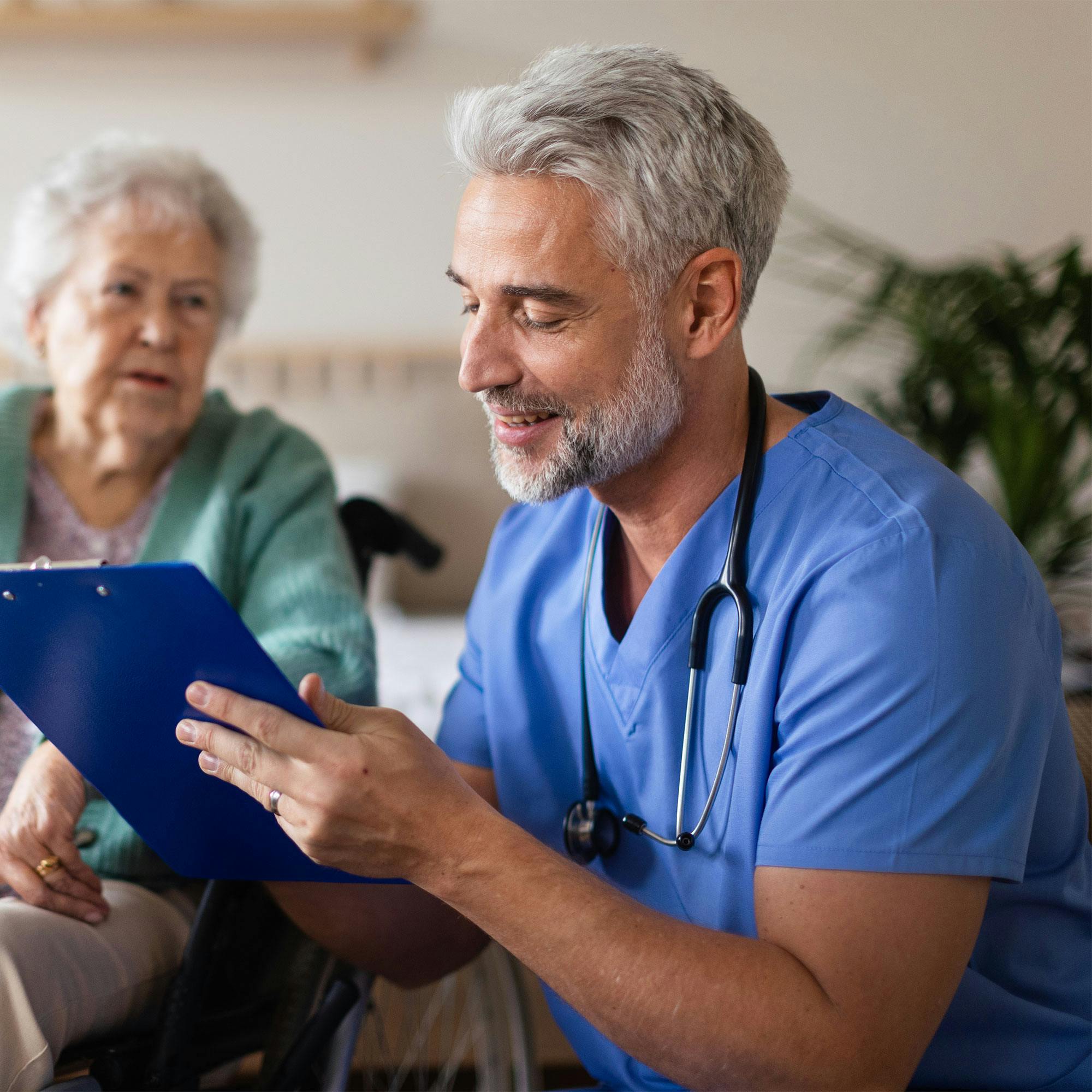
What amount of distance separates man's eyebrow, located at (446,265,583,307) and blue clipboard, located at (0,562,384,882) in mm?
374

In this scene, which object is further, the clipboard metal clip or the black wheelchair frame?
the black wheelchair frame

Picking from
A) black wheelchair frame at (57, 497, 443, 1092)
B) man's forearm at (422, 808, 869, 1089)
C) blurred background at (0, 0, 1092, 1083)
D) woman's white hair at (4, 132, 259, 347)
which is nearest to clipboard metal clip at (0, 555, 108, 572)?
man's forearm at (422, 808, 869, 1089)

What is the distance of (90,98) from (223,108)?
0.35 m

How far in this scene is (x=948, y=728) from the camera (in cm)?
75

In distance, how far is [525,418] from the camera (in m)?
0.97

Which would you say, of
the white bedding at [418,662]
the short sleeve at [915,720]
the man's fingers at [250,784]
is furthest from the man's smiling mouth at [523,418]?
the white bedding at [418,662]

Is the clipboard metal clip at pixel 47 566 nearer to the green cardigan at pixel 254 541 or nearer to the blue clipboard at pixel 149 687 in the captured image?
the blue clipboard at pixel 149 687

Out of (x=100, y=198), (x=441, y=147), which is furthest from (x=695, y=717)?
(x=441, y=147)

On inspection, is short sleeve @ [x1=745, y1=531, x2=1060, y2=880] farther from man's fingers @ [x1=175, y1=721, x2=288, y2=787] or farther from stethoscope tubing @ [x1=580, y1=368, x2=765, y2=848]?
man's fingers @ [x1=175, y1=721, x2=288, y2=787]

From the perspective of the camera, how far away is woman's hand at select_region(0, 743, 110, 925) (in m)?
1.00

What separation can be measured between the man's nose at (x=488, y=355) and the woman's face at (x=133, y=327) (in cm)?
59

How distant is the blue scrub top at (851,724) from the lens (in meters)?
0.76

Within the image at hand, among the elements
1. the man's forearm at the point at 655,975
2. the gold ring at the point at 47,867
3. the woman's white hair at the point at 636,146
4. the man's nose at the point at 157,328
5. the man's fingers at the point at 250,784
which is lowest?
the gold ring at the point at 47,867

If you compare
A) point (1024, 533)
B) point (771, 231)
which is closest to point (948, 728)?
point (771, 231)
